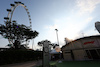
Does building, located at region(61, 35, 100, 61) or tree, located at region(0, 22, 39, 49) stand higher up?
tree, located at region(0, 22, 39, 49)

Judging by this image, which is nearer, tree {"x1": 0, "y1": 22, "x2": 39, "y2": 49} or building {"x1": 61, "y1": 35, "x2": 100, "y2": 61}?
building {"x1": 61, "y1": 35, "x2": 100, "y2": 61}

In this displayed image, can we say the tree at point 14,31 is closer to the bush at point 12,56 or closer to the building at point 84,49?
the bush at point 12,56

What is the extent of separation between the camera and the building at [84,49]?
11645mm

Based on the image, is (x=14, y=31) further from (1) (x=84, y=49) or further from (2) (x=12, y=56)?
(1) (x=84, y=49)

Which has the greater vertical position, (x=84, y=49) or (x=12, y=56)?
(x=84, y=49)

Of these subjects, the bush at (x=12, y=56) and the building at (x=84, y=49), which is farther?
the bush at (x=12, y=56)

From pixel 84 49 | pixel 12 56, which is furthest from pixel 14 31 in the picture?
pixel 84 49

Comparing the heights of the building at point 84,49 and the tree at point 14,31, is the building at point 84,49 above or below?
below

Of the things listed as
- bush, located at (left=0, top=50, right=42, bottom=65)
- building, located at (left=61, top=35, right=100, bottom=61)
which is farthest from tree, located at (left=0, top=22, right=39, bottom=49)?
building, located at (left=61, top=35, right=100, bottom=61)

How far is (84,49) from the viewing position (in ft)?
40.8

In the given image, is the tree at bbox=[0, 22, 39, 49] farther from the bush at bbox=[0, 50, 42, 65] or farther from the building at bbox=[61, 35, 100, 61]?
the building at bbox=[61, 35, 100, 61]

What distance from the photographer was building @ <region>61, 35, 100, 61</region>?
11.6m

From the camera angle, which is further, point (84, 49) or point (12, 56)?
point (12, 56)

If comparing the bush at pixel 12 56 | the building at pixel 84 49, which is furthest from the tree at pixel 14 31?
the building at pixel 84 49
